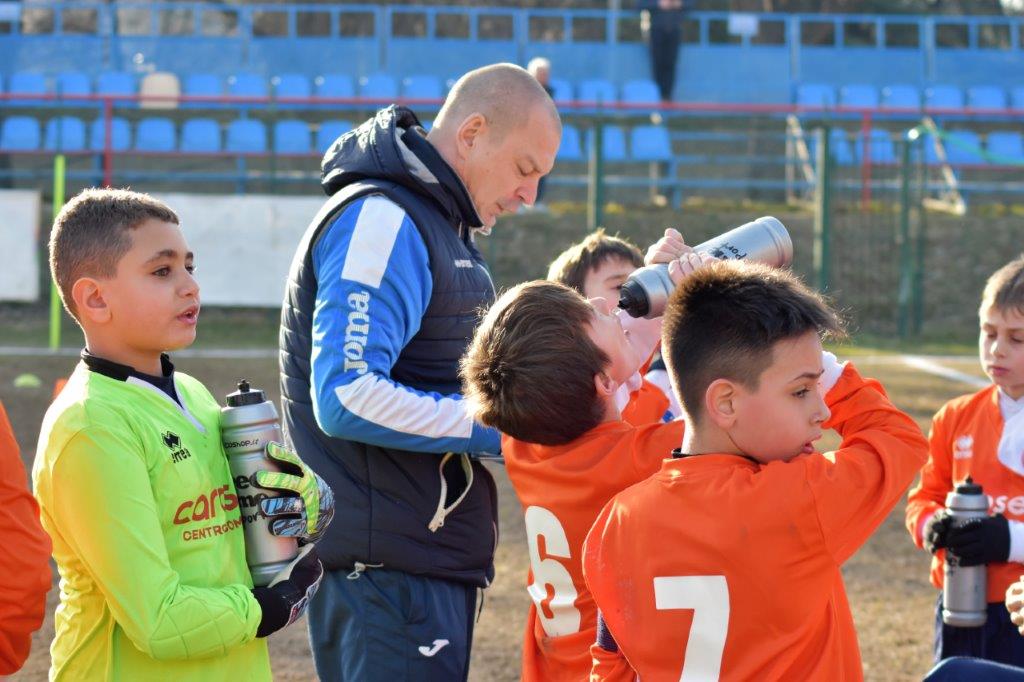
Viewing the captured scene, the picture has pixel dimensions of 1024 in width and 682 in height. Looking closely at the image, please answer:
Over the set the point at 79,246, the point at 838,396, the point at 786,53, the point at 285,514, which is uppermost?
the point at 786,53

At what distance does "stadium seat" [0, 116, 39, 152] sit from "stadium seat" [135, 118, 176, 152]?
1330 mm

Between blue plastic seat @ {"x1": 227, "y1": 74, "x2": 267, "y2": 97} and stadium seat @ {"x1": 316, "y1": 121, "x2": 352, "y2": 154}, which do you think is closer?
stadium seat @ {"x1": 316, "y1": 121, "x2": 352, "y2": 154}

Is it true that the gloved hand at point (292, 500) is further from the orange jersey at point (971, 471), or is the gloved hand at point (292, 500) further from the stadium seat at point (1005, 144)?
the stadium seat at point (1005, 144)

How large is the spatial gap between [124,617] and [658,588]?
1042 mm

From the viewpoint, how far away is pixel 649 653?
2.37 m

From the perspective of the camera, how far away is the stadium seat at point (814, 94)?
69.3 ft

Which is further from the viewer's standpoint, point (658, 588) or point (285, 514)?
point (285, 514)

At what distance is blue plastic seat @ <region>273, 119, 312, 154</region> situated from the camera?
58.2ft

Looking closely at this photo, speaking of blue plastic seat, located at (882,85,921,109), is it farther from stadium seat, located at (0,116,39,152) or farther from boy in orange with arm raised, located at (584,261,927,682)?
boy in orange with arm raised, located at (584,261,927,682)

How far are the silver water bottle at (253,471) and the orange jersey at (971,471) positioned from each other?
198 cm

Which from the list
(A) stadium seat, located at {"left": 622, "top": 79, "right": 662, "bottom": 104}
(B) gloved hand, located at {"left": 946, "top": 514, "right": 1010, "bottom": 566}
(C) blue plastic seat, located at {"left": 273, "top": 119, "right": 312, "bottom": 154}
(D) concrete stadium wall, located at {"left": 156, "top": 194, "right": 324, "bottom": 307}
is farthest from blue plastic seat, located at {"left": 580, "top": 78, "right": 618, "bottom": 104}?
(B) gloved hand, located at {"left": 946, "top": 514, "right": 1010, "bottom": 566}

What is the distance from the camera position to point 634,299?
2791 millimetres

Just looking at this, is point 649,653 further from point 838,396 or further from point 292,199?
point 292,199

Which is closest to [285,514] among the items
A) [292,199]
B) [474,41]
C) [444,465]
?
[444,465]
